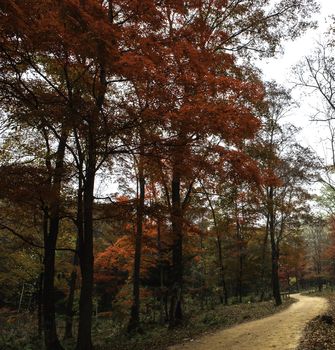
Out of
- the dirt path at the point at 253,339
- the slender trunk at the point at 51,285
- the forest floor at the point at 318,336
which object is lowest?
the dirt path at the point at 253,339

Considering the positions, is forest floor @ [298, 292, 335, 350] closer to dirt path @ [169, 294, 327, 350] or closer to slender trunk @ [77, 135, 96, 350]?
dirt path @ [169, 294, 327, 350]

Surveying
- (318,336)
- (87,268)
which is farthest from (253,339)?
(87,268)

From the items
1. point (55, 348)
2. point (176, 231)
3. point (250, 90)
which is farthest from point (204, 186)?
point (55, 348)

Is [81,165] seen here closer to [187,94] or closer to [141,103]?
[141,103]

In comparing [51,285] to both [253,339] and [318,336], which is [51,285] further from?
[318,336]

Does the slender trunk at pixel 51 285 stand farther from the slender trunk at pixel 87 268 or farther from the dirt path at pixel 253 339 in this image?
the dirt path at pixel 253 339

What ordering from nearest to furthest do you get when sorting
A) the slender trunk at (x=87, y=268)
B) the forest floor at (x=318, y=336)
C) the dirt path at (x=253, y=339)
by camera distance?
the forest floor at (x=318, y=336) → the dirt path at (x=253, y=339) → the slender trunk at (x=87, y=268)

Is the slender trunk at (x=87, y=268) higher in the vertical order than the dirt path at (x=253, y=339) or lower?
higher

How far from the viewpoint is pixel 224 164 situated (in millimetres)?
9539

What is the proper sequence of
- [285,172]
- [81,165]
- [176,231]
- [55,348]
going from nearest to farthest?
[81,165] → [55,348] → [176,231] → [285,172]

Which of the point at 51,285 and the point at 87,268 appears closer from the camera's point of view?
the point at 87,268

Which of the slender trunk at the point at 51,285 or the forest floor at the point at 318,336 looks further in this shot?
the slender trunk at the point at 51,285

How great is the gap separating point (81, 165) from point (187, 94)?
3.27 m


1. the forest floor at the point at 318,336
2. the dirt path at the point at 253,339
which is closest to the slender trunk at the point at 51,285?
the dirt path at the point at 253,339
